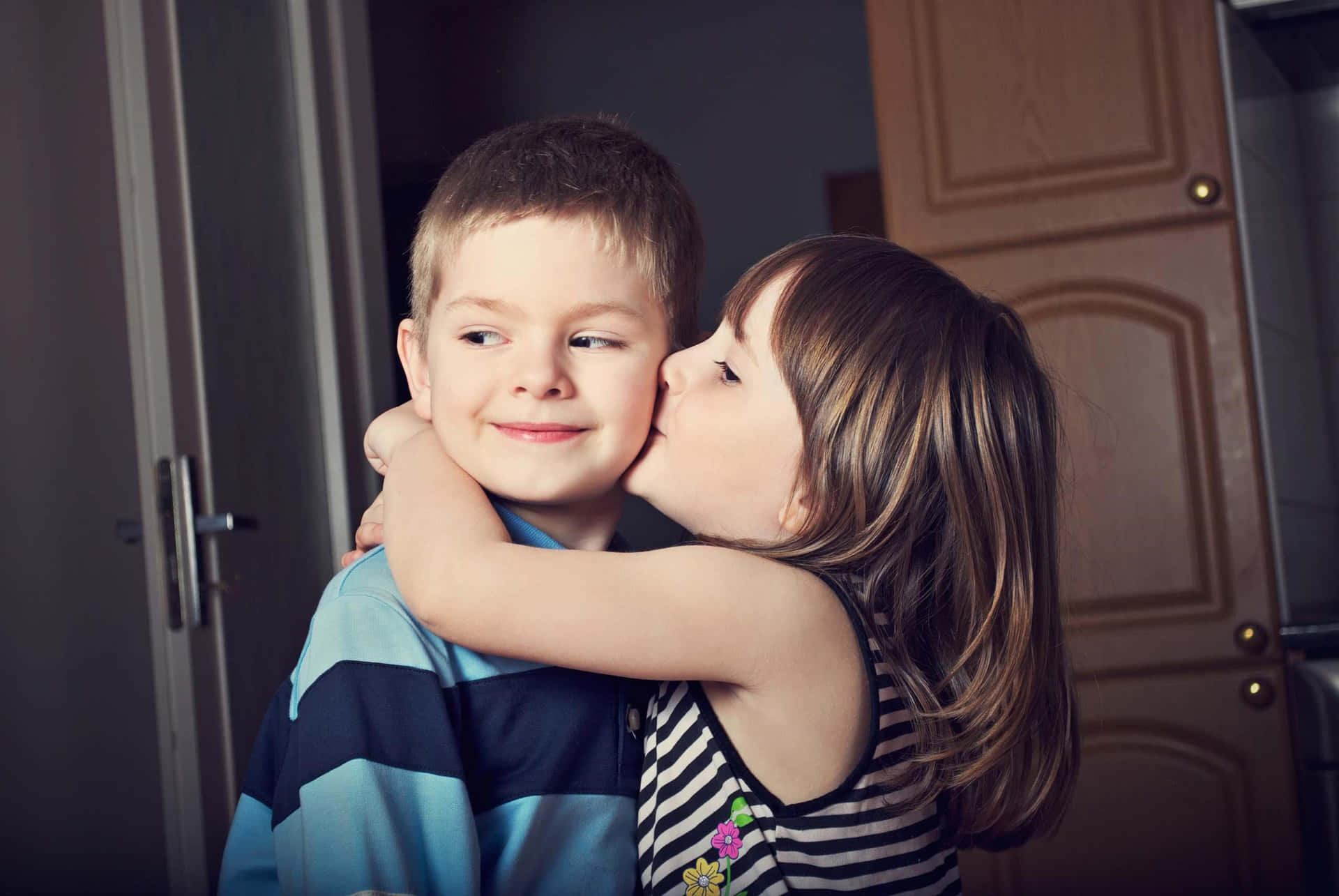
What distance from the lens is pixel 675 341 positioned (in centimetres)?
109

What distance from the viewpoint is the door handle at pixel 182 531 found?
1680 millimetres

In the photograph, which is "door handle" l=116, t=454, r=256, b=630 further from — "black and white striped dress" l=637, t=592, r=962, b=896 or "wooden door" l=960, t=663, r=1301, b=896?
"wooden door" l=960, t=663, r=1301, b=896

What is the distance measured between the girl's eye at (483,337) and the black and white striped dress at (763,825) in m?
0.32

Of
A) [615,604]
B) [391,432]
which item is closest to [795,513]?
[615,604]

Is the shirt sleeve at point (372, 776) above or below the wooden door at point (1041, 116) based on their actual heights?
below

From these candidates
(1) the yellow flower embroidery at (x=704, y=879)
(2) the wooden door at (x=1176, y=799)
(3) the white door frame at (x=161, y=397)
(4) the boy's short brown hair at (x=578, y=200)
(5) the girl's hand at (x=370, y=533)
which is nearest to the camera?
(1) the yellow flower embroidery at (x=704, y=879)

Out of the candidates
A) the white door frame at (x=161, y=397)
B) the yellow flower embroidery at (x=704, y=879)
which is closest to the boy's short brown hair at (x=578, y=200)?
the yellow flower embroidery at (x=704, y=879)

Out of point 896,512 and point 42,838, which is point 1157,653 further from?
point 42,838

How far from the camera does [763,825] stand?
35.9 inches

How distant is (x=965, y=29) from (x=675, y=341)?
1.25 m

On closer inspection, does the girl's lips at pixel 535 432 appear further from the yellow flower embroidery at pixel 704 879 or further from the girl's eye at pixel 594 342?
the yellow flower embroidery at pixel 704 879

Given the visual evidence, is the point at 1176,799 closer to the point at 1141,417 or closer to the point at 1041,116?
the point at 1141,417

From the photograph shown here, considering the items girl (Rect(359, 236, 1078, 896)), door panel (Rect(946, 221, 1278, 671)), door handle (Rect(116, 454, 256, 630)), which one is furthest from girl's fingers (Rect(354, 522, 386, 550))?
door panel (Rect(946, 221, 1278, 671))

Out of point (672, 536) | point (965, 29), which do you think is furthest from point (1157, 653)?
point (672, 536)
